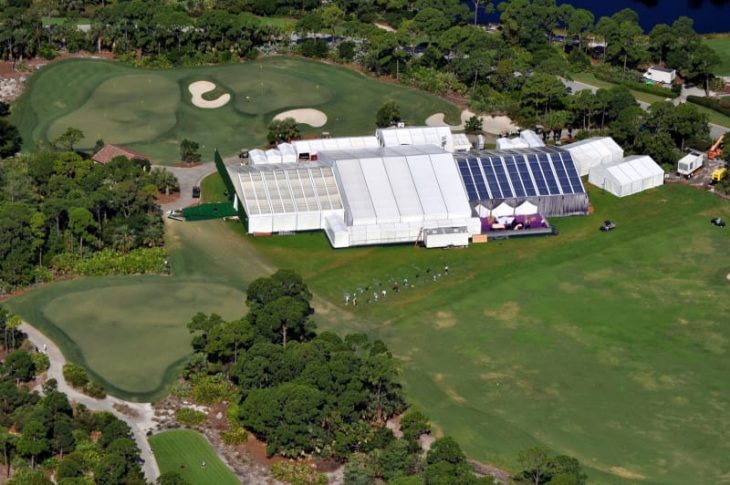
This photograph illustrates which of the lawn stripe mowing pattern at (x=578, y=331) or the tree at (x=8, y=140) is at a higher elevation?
the lawn stripe mowing pattern at (x=578, y=331)

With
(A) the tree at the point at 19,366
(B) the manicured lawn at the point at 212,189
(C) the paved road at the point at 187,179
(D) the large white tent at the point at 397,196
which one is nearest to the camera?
(A) the tree at the point at 19,366

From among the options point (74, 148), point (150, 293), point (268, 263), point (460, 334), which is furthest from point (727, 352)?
point (74, 148)

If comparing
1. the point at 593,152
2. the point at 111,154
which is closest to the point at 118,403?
the point at 111,154

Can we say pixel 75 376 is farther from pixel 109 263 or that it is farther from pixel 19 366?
pixel 109 263

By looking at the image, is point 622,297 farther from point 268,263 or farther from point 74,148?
point 74,148

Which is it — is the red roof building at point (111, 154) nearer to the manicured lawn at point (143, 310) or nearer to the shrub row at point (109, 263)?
the manicured lawn at point (143, 310)

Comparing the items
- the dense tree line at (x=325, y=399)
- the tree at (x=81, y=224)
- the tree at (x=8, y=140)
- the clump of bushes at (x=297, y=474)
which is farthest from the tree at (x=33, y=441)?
the tree at (x=8, y=140)

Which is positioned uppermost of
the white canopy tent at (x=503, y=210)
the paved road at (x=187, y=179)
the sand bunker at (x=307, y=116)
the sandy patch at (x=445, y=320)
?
the white canopy tent at (x=503, y=210)
